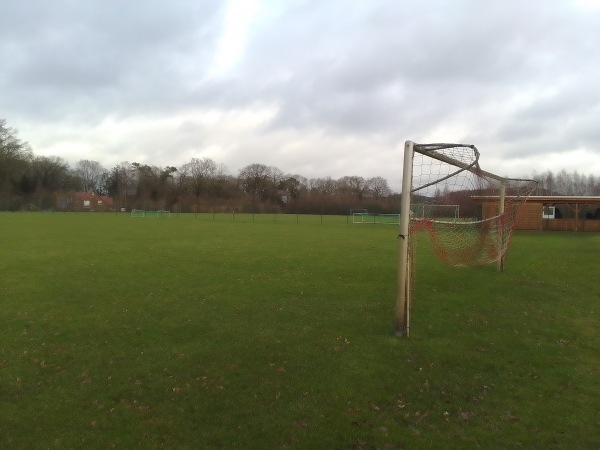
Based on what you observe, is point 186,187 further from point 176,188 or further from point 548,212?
point 548,212

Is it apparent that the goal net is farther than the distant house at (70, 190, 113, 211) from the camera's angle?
No

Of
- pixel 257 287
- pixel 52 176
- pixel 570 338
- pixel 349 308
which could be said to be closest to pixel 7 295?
pixel 257 287

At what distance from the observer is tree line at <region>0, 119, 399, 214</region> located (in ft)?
262

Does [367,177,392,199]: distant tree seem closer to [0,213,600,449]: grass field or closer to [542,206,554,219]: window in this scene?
[542,206,554,219]: window

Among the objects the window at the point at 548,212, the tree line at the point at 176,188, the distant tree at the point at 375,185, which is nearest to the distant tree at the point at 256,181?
the tree line at the point at 176,188

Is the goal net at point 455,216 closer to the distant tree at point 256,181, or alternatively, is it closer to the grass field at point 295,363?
the grass field at point 295,363

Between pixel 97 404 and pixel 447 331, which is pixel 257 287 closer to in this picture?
pixel 447 331

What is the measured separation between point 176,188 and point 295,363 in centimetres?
9890

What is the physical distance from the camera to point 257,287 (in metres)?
10.5

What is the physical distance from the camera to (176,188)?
101 meters

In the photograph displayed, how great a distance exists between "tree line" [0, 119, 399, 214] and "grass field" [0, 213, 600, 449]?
62309 mm

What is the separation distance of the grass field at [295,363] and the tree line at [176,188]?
62309mm

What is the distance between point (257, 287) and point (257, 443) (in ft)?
21.8

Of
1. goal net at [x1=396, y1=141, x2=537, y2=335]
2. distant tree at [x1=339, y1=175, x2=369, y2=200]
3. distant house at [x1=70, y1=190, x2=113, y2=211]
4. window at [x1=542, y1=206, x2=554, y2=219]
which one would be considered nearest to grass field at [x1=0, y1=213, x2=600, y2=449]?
goal net at [x1=396, y1=141, x2=537, y2=335]
